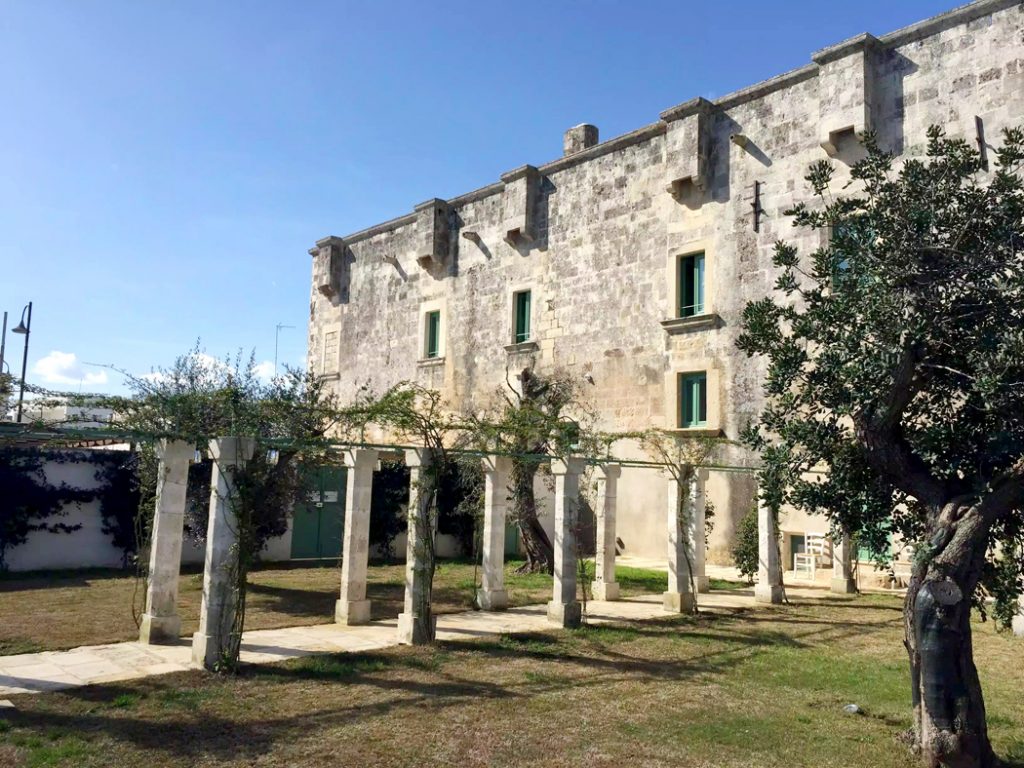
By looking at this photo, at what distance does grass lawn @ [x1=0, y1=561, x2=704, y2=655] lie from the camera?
9.16 m

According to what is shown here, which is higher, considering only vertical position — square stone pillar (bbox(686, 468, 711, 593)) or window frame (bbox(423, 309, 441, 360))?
window frame (bbox(423, 309, 441, 360))

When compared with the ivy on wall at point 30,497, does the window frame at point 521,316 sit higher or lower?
higher

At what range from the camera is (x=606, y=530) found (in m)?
12.7

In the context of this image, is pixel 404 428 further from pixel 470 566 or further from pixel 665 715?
pixel 470 566

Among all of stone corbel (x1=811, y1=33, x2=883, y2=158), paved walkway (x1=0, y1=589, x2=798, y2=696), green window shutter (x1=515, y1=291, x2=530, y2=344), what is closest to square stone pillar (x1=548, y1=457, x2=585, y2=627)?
paved walkway (x1=0, y1=589, x2=798, y2=696)

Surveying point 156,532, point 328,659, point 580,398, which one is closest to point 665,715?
point 328,659

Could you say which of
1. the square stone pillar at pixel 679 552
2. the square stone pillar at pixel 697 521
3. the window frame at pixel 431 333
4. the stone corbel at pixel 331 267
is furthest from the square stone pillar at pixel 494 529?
the stone corbel at pixel 331 267

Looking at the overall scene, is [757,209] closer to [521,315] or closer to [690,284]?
[690,284]

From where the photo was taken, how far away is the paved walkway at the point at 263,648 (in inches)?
282

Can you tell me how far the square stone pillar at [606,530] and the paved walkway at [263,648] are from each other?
537 millimetres

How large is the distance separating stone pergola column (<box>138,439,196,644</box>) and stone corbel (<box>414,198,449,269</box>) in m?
16.3

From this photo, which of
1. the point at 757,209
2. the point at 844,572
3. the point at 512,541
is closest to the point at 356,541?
the point at 844,572

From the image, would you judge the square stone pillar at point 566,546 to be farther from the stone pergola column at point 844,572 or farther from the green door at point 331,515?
the green door at point 331,515

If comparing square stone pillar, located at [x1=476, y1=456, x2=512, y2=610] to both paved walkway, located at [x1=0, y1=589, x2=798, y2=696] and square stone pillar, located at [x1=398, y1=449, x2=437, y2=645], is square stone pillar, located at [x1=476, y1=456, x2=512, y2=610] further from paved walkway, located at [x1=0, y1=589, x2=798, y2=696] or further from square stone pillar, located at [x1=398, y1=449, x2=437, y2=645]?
square stone pillar, located at [x1=398, y1=449, x2=437, y2=645]
